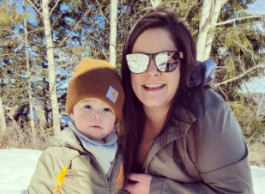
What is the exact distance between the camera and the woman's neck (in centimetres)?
162

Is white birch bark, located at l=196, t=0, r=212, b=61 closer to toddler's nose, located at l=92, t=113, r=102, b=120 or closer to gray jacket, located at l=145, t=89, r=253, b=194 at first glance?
gray jacket, located at l=145, t=89, r=253, b=194

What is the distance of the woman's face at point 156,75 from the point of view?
1399 millimetres

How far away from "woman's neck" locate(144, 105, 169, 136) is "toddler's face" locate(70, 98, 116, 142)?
0.39 meters

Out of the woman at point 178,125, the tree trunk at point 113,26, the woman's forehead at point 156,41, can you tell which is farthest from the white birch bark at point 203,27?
the woman's forehead at point 156,41

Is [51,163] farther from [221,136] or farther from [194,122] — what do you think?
[221,136]

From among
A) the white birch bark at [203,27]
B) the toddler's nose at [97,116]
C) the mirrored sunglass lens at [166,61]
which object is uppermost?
the white birch bark at [203,27]

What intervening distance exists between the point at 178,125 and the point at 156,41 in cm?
62

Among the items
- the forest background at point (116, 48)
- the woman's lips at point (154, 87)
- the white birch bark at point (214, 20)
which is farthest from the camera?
the forest background at point (116, 48)

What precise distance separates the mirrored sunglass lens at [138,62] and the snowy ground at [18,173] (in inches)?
80.8

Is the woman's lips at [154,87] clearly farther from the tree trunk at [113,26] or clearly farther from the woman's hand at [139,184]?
the tree trunk at [113,26]

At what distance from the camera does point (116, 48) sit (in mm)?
8039

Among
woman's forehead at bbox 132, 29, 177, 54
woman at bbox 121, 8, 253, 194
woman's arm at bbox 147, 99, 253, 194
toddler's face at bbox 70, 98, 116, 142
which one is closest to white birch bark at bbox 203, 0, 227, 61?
woman at bbox 121, 8, 253, 194

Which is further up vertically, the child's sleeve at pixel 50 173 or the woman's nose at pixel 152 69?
the woman's nose at pixel 152 69

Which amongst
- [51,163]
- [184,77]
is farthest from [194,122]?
[51,163]
